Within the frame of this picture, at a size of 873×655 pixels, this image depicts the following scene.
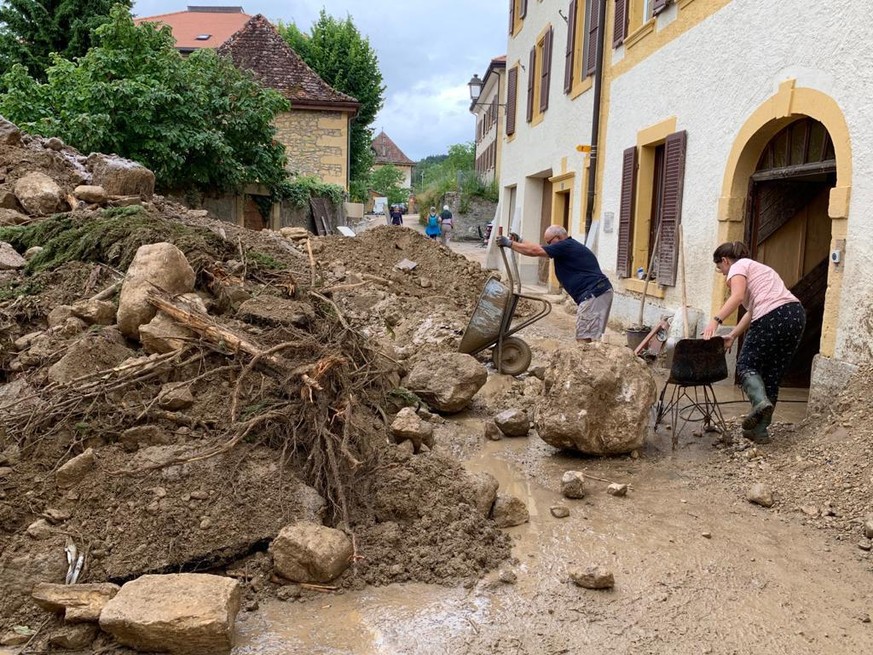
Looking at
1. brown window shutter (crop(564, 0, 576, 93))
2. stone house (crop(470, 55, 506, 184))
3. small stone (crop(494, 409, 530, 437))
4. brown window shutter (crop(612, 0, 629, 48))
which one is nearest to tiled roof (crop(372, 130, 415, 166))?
stone house (crop(470, 55, 506, 184))

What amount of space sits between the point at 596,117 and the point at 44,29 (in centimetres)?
1407

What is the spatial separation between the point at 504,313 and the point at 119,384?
428cm

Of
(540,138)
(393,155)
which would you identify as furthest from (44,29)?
(393,155)

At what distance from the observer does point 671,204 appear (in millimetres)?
9203

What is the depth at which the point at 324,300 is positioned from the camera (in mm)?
6148

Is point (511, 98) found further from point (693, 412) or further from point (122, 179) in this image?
point (693, 412)

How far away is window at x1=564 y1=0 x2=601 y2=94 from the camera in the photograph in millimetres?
12398

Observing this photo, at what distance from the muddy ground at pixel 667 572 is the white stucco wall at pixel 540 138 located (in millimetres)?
8317

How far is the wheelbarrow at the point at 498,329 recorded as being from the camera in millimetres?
7680

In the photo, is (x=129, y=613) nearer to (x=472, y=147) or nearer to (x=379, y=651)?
(x=379, y=651)

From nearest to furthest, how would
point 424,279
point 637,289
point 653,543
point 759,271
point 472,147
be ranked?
→ 1. point 653,543
2. point 759,271
3. point 637,289
4. point 424,279
5. point 472,147

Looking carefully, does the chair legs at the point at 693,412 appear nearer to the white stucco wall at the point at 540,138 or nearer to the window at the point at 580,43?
the white stucco wall at the point at 540,138

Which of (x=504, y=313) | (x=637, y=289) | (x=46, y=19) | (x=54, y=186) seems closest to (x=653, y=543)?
(x=504, y=313)

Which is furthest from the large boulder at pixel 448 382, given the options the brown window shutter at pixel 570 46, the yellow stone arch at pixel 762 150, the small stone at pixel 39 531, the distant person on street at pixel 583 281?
the brown window shutter at pixel 570 46
